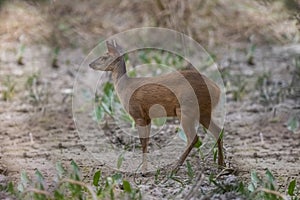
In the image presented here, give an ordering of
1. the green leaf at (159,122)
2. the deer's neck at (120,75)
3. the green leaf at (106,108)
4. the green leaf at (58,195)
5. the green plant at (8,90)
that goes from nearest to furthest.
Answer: the green leaf at (58,195)
the deer's neck at (120,75)
the green leaf at (106,108)
the green leaf at (159,122)
the green plant at (8,90)

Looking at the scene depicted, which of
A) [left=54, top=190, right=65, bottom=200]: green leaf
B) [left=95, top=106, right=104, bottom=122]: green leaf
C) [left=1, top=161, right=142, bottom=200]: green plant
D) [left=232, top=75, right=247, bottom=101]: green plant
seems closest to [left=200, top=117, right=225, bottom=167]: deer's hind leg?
[left=1, top=161, right=142, bottom=200]: green plant

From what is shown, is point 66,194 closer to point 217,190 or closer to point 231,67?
point 217,190

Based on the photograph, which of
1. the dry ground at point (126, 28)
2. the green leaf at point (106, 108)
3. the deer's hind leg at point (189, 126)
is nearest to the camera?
the deer's hind leg at point (189, 126)

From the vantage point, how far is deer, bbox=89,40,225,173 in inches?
161

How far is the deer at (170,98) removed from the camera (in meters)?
4.09

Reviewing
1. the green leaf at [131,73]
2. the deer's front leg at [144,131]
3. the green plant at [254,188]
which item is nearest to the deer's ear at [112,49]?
the deer's front leg at [144,131]

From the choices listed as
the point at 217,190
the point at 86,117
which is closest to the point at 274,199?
the point at 217,190

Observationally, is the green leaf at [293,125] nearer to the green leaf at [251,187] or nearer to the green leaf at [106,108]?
the green leaf at [106,108]

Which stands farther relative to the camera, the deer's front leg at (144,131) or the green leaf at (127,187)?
the deer's front leg at (144,131)

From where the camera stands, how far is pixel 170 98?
4137 mm

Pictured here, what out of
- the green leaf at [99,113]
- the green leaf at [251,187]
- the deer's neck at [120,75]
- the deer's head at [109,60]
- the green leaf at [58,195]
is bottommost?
the green leaf at [58,195]

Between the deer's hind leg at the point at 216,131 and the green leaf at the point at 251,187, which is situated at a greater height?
the deer's hind leg at the point at 216,131

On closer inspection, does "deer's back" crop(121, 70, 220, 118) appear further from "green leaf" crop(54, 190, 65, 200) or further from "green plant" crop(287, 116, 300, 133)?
"green plant" crop(287, 116, 300, 133)

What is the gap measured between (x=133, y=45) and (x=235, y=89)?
1.85 meters
